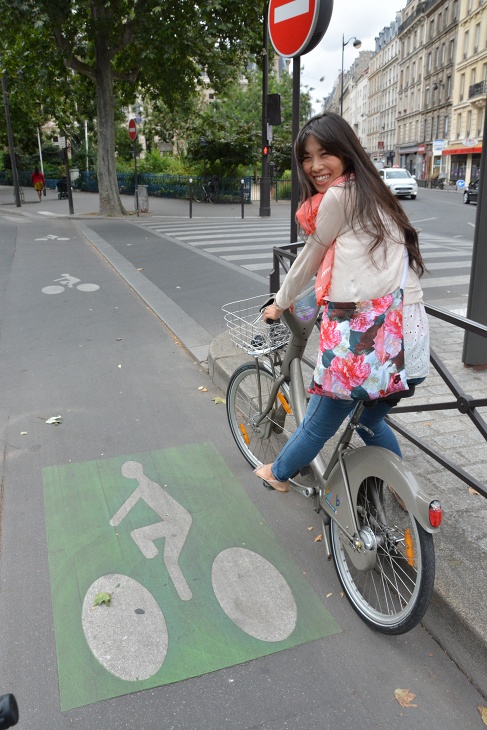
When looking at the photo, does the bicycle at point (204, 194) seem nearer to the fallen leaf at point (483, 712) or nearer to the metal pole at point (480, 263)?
the metal pole at point (480, 263)

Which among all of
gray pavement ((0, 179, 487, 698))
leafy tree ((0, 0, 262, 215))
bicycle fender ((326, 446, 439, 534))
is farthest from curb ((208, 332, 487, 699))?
leafy tree ((0, 0, 262, 215))

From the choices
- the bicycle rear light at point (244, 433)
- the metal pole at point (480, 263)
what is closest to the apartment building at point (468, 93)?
the metal pole at point (480, 263)

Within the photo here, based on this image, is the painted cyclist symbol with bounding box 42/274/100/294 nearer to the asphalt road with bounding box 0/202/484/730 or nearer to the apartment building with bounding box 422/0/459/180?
the asphalt road with bounding box 0/202/484/730

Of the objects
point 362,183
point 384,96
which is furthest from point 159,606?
point 384,96

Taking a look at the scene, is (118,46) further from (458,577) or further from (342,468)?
(458,577)

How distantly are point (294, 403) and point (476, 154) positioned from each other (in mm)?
56751

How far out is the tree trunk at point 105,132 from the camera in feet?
66.6

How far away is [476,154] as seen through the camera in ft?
173

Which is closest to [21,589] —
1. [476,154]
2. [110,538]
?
[110,538]

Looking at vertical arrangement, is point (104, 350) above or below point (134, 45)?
below

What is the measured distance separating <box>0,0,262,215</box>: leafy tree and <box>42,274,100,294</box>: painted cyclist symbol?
35.5 feet

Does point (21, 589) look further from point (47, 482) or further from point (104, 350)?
point (104, 350)

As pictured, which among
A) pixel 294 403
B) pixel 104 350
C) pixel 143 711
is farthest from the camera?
pixel 104 350

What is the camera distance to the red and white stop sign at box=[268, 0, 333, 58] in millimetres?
4164
